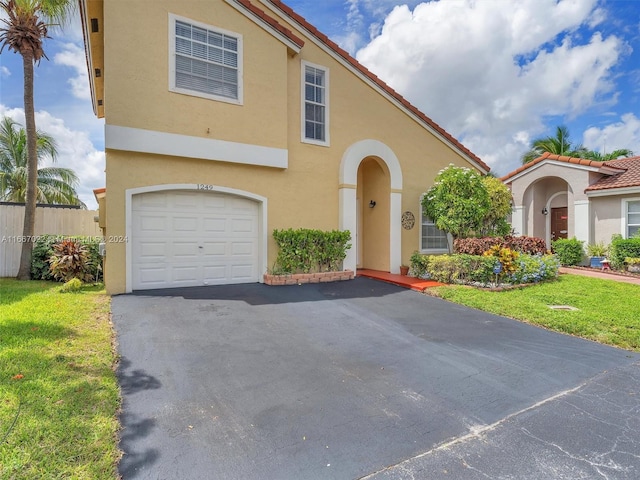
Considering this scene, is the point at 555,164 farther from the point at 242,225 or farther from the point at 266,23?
the point at 242,225

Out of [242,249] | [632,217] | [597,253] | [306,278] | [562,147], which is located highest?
[562,147]

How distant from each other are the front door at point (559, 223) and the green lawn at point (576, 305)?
6.75m

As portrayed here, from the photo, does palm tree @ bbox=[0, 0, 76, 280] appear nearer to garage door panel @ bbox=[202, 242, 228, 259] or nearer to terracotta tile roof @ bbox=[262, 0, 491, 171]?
garage door panel @ bbox=[202, 242, 228, 259]

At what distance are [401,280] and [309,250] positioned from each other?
306 centimetres

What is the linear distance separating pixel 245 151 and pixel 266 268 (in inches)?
130

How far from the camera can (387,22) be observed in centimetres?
1202

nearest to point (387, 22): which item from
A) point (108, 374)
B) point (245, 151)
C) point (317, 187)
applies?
point (317, 187)

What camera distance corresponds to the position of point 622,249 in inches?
495

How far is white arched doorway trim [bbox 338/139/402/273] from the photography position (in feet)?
35.8

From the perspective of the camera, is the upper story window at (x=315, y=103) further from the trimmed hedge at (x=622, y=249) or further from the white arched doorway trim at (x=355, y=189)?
the trimmed hedge at (x=622, y=249)

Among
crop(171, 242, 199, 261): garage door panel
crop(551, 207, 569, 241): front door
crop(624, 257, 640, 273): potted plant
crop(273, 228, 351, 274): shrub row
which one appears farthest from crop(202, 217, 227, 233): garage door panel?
crop(551, 207, 569, 241): front door

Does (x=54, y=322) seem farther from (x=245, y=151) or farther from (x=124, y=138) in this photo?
(x=245, y=151)

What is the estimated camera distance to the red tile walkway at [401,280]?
963 centimetres

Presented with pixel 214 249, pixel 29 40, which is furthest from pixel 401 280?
pixel 29 40
